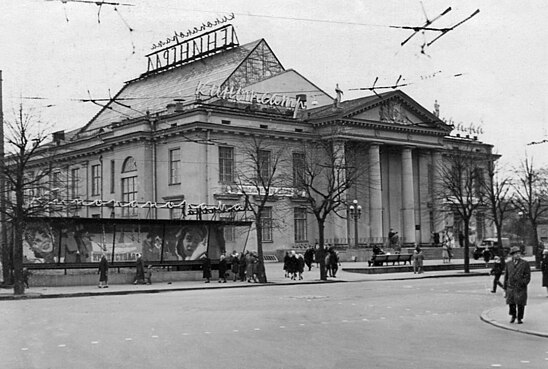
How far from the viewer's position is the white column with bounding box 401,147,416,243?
75812 millimetres

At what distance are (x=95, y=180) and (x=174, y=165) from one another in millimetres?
13294

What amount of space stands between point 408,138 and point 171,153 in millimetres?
23858

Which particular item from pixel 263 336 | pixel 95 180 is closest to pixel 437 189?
pixel 95 180

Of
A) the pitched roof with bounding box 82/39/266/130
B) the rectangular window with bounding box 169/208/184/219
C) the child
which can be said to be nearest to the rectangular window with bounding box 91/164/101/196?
the pitched roof with bounding box 82/39/266/130

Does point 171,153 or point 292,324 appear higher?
point 171,153

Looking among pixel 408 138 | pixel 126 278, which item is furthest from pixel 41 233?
pixel 408 138

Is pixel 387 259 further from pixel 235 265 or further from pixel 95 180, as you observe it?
pixel 95 180

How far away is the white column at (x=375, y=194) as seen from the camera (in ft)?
236

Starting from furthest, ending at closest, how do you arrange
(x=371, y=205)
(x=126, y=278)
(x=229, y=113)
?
(x=371, y=205), (x=229, y=113), (x=126, y=278)

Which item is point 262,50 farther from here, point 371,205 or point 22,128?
point 22,128

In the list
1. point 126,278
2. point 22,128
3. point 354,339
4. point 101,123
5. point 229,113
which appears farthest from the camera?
point 101,123

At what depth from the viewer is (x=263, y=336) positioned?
15867mm

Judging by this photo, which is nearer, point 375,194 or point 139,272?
point 139,272

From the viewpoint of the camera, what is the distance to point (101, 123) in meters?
84.0
